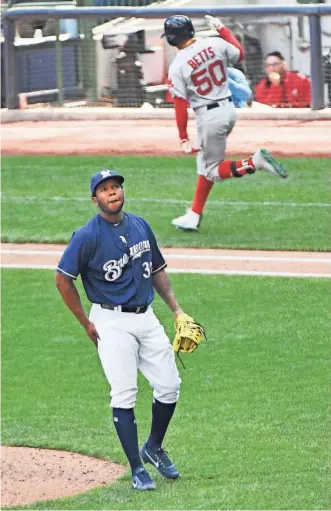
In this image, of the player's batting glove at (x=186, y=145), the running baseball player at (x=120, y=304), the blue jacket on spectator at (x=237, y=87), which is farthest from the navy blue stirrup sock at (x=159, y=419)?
the blue jacket on spectator at (x=237, y=87)

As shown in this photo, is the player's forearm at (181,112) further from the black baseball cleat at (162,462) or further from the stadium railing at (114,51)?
the black baseball cleat at (162,462)

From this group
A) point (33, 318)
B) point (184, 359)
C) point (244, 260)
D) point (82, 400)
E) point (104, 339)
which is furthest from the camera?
point (244, 260)

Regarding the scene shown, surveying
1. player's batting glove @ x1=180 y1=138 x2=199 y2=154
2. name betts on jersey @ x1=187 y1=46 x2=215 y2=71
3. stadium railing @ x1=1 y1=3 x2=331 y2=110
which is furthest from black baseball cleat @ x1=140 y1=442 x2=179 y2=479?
stadium railing @ x1=1 y1=3 x2=331 y2=110

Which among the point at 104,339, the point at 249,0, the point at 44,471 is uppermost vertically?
the point at 249,0

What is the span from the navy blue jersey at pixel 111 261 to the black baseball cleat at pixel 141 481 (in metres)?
0.91

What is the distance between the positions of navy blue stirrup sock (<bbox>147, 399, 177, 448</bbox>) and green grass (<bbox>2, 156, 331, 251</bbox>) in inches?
243

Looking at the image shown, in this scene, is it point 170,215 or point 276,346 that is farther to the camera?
point 170,215

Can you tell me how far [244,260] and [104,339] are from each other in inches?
239

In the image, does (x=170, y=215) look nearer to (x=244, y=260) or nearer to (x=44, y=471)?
(x=244, y=260)

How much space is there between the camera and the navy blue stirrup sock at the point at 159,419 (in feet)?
24.6

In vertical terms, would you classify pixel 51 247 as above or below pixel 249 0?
below

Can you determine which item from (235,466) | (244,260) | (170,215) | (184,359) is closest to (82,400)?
(184,359)

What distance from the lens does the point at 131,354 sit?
7.34 metres

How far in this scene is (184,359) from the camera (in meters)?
10.4
